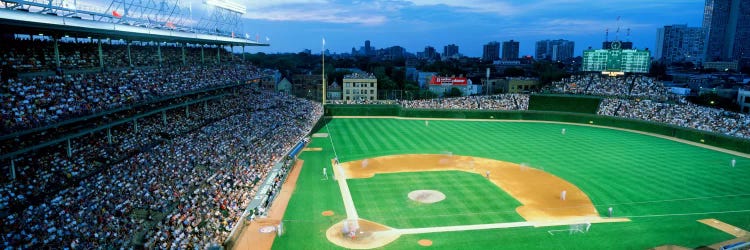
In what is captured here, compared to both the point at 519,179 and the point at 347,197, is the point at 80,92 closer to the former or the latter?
the point at 347,197

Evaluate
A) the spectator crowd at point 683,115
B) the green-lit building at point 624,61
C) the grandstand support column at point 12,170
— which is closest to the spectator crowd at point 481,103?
the spectator crowd at point 683,115

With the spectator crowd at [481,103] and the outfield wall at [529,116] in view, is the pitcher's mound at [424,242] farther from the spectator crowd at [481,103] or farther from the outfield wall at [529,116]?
the spectator crowd at [481,103]

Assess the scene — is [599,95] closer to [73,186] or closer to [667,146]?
[667,146]

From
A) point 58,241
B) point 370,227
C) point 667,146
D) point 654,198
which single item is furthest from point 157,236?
point 667,146

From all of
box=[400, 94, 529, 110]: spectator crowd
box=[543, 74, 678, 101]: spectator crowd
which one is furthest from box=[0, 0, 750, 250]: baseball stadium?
box=[400, 94, 529, 110]: spectator crowd

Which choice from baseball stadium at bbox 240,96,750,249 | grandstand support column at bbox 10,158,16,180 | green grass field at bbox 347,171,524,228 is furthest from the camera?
green grass field at bbox 347,171,524,228

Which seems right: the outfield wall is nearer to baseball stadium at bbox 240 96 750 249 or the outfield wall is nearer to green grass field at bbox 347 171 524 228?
baseball stadium at bbox 240 96 750 249
